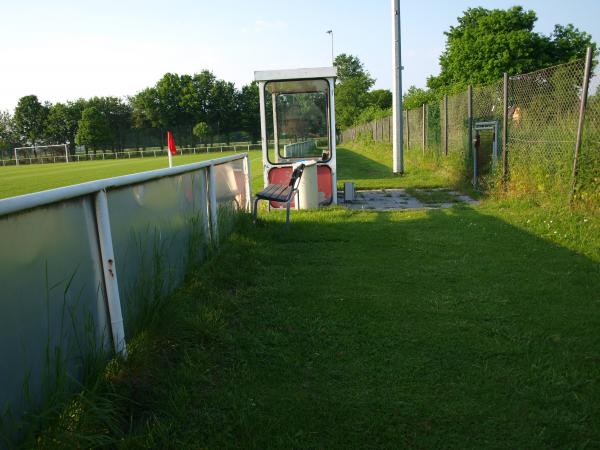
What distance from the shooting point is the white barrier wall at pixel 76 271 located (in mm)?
2172

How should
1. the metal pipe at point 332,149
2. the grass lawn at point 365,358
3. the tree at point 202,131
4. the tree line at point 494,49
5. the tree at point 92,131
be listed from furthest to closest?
the tree at point 92,131 < the tree at point 202,131 < the tree line at point 494,49 < the metal pipe at point 332,149 < the grass lawn at point 365,358

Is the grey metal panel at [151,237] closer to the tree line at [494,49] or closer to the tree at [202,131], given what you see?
the tree line at [494,49]

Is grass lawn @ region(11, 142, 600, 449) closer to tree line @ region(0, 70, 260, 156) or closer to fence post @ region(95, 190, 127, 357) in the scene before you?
fence post @ region(95, 190, 127, 357)

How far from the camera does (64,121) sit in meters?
91.9

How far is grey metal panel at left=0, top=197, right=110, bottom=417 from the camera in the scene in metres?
2.14

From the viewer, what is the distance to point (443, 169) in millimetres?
15180

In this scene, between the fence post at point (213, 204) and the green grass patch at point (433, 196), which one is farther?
the green grass patch at point (433, 196)

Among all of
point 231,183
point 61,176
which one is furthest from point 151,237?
point 61,176

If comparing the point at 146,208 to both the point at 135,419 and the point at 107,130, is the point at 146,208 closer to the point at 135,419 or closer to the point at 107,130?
the point at 135,419

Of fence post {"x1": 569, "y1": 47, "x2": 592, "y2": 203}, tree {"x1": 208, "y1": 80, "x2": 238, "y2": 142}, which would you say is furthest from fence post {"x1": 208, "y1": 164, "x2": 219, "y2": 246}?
tree {"x1": 208, "y1": 80, "x2": 238, "y2": 142}

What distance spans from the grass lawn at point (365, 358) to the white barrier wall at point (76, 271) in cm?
22

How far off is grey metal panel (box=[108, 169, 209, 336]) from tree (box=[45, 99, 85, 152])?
95338 mm

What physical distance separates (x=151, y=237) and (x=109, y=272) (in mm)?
882


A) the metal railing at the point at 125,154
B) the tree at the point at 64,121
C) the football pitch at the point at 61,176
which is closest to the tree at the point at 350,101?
the metal railing at the point at 125,154
